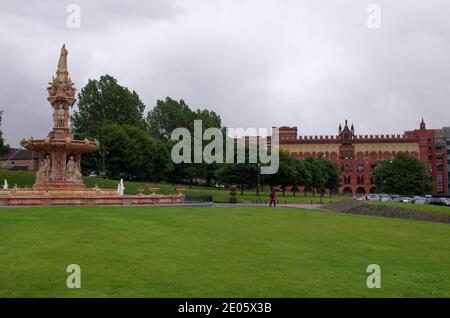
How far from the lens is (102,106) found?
94.1 metres

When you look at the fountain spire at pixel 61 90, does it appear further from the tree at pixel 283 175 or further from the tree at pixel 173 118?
the tree at pixel 173 118

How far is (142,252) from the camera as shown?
12766 millimetres

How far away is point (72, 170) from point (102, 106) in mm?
55284

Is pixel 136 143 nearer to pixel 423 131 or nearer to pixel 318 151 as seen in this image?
pixel 318 151

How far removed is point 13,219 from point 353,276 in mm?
16445

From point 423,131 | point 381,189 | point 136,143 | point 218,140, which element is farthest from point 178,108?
point 423,131

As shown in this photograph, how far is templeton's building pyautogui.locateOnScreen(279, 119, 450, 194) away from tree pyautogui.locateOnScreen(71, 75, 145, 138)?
51.6 metres

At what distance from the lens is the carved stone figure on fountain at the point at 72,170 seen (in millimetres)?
41125

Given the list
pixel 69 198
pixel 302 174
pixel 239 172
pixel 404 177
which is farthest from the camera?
pixel 404 177

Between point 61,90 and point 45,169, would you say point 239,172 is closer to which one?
point 61,90

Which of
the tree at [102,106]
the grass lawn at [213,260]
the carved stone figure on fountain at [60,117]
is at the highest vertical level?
the tree at [102,106]

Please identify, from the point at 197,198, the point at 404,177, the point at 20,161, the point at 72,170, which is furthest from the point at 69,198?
the point at 404,177

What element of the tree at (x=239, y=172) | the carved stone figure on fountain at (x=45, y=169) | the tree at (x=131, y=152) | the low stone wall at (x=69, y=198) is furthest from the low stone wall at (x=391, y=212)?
the tree at (x=131, y=152)

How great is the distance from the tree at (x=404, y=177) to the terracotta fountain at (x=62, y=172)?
69843 millimetres
